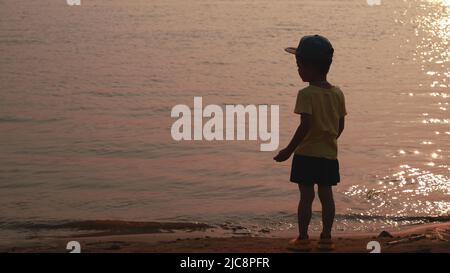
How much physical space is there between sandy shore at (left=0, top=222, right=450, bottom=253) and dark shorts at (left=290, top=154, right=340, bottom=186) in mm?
500

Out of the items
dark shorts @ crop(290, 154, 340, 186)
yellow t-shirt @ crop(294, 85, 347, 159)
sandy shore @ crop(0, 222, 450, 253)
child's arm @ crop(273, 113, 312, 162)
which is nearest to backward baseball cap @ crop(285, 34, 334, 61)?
yellow t-shirt @ crop(294, 85, 347, 159)

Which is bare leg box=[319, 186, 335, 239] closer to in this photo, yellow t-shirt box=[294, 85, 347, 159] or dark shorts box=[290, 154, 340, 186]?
dark shorts box=[290, 154, 340, 186]

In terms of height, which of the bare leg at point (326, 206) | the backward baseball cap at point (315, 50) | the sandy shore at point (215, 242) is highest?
the backward baseball cap at point (315, 50)

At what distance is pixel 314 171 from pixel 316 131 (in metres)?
0.28

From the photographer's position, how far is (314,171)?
21.0 feet

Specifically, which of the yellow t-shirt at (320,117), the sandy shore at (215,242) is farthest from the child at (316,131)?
the sandy shore at (215,242)

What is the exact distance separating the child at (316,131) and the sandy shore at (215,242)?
37cm

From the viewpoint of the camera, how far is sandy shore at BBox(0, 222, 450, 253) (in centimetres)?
673

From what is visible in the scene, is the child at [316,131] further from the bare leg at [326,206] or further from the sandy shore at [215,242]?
the sandy shore at [215,242]

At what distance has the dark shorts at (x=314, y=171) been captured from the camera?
639 centimetres

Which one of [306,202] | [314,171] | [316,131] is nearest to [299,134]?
[316,131]

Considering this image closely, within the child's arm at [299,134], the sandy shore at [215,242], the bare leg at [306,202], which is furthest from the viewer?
the sandy shore at [215,242]

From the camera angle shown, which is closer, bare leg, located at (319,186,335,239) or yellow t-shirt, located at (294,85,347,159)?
yellow t-shirt, located at (294,85,347,159)
